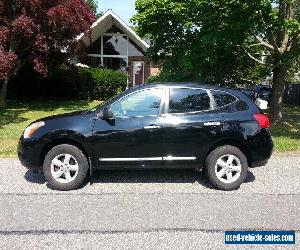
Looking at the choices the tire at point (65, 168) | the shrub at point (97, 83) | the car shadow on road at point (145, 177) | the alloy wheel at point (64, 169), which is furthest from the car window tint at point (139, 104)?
the shrub at point (97, 83)

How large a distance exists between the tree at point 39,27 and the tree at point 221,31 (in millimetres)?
3771

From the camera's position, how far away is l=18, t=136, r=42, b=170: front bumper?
263 inches

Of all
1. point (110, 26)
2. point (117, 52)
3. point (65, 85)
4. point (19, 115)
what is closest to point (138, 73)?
point (117, 52)

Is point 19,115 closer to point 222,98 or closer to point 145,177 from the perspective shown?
point 145,177

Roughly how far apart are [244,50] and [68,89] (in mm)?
10881

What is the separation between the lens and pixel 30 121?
1416 centimetres

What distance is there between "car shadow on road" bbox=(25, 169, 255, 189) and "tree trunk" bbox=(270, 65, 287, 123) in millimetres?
7244

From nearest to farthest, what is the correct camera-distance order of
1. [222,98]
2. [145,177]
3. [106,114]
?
[106,114] → [222,98] → [145,177]

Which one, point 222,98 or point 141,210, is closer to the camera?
point 141,210

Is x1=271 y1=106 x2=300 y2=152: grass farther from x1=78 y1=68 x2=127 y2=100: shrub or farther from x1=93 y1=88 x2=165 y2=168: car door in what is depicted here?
x1=78 y1=68 x2=127 y2=100: shrub

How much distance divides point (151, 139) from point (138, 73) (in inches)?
995

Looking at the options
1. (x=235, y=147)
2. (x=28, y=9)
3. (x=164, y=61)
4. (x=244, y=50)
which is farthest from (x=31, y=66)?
(x=235, y=147)

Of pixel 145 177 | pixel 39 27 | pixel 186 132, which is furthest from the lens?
pixel 39 27

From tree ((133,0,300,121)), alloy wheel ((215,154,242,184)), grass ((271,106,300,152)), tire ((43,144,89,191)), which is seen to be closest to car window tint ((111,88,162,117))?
tire ((43,144,89,191))
